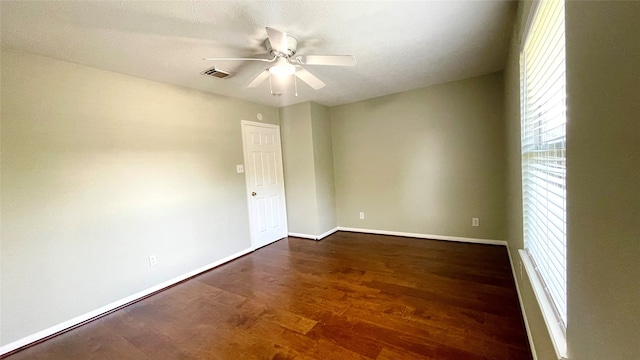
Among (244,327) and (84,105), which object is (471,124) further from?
(84,105)

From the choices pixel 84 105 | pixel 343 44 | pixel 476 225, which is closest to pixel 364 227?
pixel 476 225

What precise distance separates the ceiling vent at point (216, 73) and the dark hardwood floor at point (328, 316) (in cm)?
232

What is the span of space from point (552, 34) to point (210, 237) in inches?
142

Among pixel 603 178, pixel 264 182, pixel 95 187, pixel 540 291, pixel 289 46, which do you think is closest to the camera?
pixel 603 178

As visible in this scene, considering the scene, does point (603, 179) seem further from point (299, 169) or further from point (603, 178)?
point (299, 169)

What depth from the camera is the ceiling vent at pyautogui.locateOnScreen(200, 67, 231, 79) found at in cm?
254

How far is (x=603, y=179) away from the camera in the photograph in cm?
58

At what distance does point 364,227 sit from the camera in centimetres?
446

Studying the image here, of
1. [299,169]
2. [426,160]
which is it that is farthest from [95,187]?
[426,160]

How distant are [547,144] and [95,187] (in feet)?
11.3

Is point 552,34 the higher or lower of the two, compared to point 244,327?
higher

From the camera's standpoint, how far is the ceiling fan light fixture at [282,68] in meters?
2.04

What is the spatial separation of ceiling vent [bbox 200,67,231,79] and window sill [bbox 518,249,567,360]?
9.97ft

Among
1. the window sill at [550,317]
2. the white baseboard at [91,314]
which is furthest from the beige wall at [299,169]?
the window sill at [550,317]
